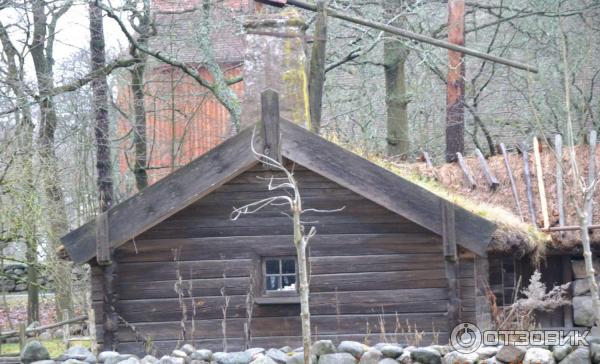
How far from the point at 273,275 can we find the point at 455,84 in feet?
31.8

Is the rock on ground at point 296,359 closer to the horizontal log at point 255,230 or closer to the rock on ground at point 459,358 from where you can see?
the rock on ground at point 459,358

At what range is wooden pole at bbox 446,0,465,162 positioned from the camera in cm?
1872

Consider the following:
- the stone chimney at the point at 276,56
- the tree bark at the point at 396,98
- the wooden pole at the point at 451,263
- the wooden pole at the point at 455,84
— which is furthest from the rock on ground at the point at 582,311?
the tree bark at the point at 396,98

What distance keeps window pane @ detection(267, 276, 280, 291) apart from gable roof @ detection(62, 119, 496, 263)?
129 centimetres

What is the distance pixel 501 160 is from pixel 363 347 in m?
8.40

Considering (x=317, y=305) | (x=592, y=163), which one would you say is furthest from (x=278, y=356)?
(x=592, y=163)

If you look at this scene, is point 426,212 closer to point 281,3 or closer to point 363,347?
point 363,347

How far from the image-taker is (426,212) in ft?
34.7

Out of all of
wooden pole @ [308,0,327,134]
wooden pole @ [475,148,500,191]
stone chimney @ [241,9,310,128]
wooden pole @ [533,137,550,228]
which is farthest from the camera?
wooden pole @ [475,148,500,191]

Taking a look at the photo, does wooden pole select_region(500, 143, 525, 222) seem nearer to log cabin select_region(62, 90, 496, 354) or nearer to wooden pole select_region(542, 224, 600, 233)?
wooden pole select_region(542, 224, 600, 233)

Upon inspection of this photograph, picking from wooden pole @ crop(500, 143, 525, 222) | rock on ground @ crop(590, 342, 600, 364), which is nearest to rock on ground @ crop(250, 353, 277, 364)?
rock on ground @ crop(590, 342, 600, 364)

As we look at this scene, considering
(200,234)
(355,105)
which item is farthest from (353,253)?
(355,105)

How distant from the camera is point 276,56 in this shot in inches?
494

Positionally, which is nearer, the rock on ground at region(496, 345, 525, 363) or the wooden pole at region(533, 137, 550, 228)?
the rock on ground at region(496, 345, 525, 363)
